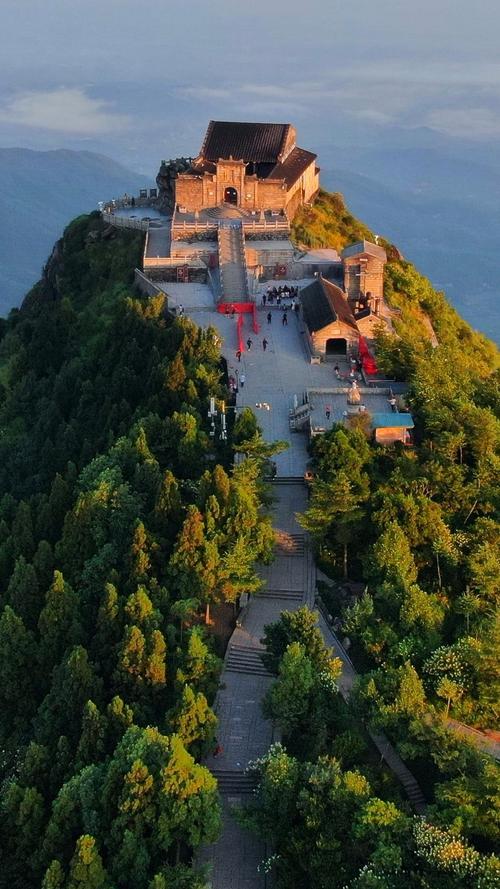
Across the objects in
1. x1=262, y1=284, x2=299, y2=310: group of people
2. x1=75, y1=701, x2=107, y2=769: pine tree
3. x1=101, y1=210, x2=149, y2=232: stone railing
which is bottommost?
x1=75, y1=701, x2=107, y2=769: pine tree

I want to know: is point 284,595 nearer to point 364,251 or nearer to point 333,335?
point 333,335

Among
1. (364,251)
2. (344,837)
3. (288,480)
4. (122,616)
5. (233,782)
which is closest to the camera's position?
(344,837)

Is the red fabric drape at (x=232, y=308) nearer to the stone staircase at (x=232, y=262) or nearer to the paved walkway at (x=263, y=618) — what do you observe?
the stone staircase at (x=232, y=262)

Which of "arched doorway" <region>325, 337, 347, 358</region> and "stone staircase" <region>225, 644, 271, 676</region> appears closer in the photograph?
"stone staircase" <region>225, 644, 271, 676</region>

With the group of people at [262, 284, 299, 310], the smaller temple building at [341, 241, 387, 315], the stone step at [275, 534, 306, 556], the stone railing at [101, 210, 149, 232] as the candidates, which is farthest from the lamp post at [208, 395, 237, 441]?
the stone railing at [101, 210, 149, 232]

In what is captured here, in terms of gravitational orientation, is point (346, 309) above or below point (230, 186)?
below

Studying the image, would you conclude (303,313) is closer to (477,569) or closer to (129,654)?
(477,569)

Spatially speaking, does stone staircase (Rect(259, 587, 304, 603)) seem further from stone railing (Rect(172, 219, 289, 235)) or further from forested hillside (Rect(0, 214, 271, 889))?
stone railing (Rect(172, 219, 289, 235))

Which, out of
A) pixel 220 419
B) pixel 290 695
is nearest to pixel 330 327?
pixel 220 419

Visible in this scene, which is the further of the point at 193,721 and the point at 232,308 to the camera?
the point at 232,308
